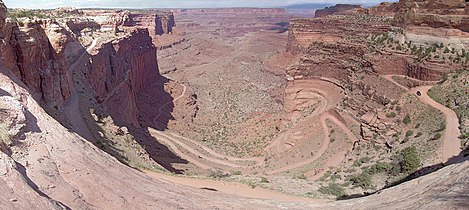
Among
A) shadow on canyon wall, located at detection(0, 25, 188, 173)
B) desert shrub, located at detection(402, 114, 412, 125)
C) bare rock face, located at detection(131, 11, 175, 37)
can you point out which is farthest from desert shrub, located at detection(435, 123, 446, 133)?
bare rock face, located at detection(131, 11, 175, 37)

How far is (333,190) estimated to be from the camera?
2059 cm

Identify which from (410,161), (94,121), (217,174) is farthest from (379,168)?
(94,121)

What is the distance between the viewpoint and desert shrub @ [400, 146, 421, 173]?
19.9 metres

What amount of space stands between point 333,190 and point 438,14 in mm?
20014

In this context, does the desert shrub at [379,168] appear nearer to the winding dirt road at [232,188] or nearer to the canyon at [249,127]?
the canyon at [249,127]

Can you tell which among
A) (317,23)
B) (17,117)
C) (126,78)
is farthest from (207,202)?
(317,23)

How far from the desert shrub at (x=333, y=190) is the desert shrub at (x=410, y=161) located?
3.51 m

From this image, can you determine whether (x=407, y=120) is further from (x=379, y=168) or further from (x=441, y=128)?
(x=379, y=168)

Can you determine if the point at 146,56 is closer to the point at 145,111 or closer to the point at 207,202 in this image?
the point at 145,111

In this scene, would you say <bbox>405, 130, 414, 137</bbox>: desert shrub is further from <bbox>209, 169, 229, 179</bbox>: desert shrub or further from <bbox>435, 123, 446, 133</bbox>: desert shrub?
<bbox>209, 169, 229, 179</bbox>: desert shrub

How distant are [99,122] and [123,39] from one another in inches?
961

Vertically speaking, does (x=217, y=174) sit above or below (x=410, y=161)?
below

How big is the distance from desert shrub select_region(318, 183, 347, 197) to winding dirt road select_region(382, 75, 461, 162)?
535 centimetres

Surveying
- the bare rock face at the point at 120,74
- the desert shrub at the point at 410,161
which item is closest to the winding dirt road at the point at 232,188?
the desert shrub at the point at 410,161
